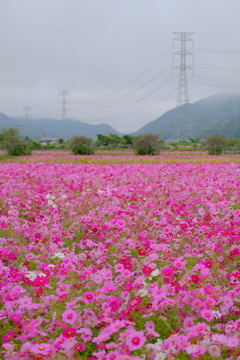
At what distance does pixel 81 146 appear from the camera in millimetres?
27328

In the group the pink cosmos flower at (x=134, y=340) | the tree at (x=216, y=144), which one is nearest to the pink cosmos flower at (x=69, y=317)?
the pink cosmos flower at (x=134, y=340)

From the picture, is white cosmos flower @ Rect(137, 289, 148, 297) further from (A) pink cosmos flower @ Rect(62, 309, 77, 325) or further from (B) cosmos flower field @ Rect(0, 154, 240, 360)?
(A) pink cosmos flower @ Rect(62, 309, 77, 325)

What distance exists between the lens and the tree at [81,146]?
27203 mm

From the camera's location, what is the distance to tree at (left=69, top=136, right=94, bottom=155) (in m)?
27.2

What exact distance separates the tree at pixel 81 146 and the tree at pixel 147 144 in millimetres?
4119

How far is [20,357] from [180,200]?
431 centimetres

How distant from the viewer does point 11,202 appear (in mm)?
5090

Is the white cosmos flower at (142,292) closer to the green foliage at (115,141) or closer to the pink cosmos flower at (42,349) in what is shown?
the pink cosmos flower at (42,349)

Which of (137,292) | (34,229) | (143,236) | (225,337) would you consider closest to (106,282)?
(137,292)

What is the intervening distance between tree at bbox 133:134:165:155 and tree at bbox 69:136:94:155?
4119mm

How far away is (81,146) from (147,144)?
18.8 ft

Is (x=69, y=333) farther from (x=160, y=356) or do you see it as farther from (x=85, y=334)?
(x=160, y=356)

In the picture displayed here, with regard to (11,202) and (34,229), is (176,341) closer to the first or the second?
(34,229)

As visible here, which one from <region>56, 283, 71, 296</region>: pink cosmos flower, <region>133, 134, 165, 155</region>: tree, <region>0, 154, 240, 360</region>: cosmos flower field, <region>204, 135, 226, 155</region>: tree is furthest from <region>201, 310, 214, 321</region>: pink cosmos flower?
<region>204, 135, 226, 155</region>: tree
